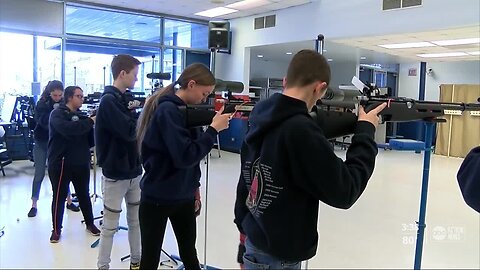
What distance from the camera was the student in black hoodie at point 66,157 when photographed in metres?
3.64

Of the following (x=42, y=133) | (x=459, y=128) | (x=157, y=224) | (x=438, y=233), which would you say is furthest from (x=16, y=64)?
(x=459, y=128)

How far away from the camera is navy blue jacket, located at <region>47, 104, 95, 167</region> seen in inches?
143

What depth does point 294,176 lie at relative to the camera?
4.25ft

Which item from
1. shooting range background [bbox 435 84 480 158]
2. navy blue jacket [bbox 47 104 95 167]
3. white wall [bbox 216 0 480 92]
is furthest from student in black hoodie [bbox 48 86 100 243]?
shooting range background [bbox 435 84 480 158]

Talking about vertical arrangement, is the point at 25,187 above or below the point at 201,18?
below

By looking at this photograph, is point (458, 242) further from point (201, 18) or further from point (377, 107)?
point (201, 18)

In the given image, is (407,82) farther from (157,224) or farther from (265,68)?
(157,224)

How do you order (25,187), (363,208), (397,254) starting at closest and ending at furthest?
(397,254) → (363,208) → (25,187)

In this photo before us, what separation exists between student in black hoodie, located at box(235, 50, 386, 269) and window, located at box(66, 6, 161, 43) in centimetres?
889

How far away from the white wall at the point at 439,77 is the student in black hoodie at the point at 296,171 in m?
13.3

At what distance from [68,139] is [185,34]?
7893mm

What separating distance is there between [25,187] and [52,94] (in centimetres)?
195

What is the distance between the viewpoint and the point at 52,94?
15.5 feet

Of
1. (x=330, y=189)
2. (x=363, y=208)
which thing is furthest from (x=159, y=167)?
(x=363, y=208)
